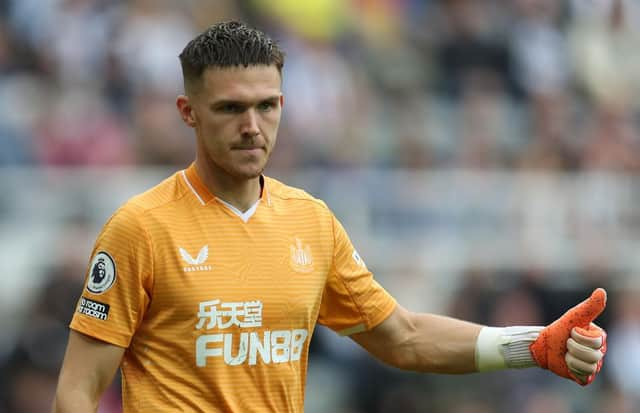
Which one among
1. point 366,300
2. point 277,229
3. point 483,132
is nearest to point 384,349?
point 366,300

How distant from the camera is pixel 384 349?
5.32 metres

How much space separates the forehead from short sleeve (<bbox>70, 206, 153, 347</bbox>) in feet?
1.80

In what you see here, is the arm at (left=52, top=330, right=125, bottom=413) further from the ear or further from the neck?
the ear

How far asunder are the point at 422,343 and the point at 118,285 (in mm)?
1307

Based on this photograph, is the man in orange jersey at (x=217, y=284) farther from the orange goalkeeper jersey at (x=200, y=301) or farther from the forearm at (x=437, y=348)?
the forearm at (x=437, y=348)

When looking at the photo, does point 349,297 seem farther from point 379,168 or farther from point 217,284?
point 379,168

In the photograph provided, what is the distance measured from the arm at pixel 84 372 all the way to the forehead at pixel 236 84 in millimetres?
977

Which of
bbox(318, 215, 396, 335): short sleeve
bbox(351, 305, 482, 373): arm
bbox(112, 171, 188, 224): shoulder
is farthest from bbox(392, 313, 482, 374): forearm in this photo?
bbox(112, 171, 188, 224): shoulder

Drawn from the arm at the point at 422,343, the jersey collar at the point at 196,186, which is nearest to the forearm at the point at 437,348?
the arm at the point at 422,343

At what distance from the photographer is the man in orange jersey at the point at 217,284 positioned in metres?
4.73

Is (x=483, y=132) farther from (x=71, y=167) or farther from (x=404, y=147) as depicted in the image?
(x=71, y=167)

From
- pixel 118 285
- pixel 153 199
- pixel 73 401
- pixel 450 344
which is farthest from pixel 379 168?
pixel 73 401

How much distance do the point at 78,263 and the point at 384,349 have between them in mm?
5094

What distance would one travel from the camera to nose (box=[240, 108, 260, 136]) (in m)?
4.76
